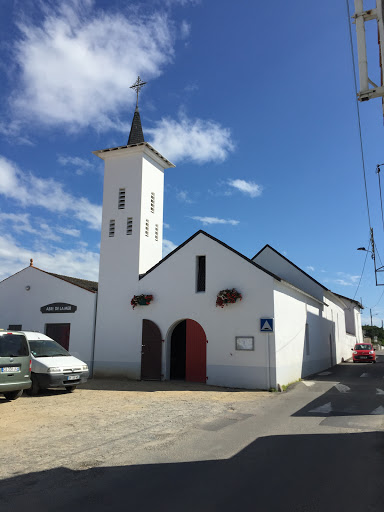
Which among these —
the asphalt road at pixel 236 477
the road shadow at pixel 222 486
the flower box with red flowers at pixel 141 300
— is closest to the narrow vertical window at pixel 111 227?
the flower box with red flowers at pixel 141 300

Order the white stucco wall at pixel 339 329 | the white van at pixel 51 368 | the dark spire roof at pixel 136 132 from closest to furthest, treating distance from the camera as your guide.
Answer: the white van at pixel 51 368, the dark spire roof at pixel 136 132, the white stucco wall at pixel 339 329

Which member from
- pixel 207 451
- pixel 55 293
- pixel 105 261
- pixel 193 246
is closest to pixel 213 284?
pixel 193 246

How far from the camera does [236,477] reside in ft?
17.5

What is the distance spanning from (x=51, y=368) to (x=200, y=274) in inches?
278

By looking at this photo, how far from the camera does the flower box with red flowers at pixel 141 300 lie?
57.8 feet

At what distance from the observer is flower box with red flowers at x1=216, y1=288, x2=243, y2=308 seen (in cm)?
1549

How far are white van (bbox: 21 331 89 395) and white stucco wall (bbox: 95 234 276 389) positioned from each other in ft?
13.9

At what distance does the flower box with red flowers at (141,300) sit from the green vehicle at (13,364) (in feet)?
20.9

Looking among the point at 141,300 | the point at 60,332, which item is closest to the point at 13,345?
the point at 141,300

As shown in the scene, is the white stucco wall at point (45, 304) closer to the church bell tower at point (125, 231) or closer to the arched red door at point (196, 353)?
the church bell tower at point (125, 231)

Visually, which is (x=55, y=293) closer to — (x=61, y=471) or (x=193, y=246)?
(x=193, y=246)

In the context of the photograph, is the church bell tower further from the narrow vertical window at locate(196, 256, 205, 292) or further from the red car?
the red car

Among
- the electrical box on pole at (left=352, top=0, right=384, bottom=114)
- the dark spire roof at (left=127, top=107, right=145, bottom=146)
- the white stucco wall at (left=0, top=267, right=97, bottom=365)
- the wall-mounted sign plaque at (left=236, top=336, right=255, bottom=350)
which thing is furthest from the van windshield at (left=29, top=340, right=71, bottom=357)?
the electrical box on pole at (left=352, top=0, right=384, bottom=114)

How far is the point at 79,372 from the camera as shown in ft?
44.3
